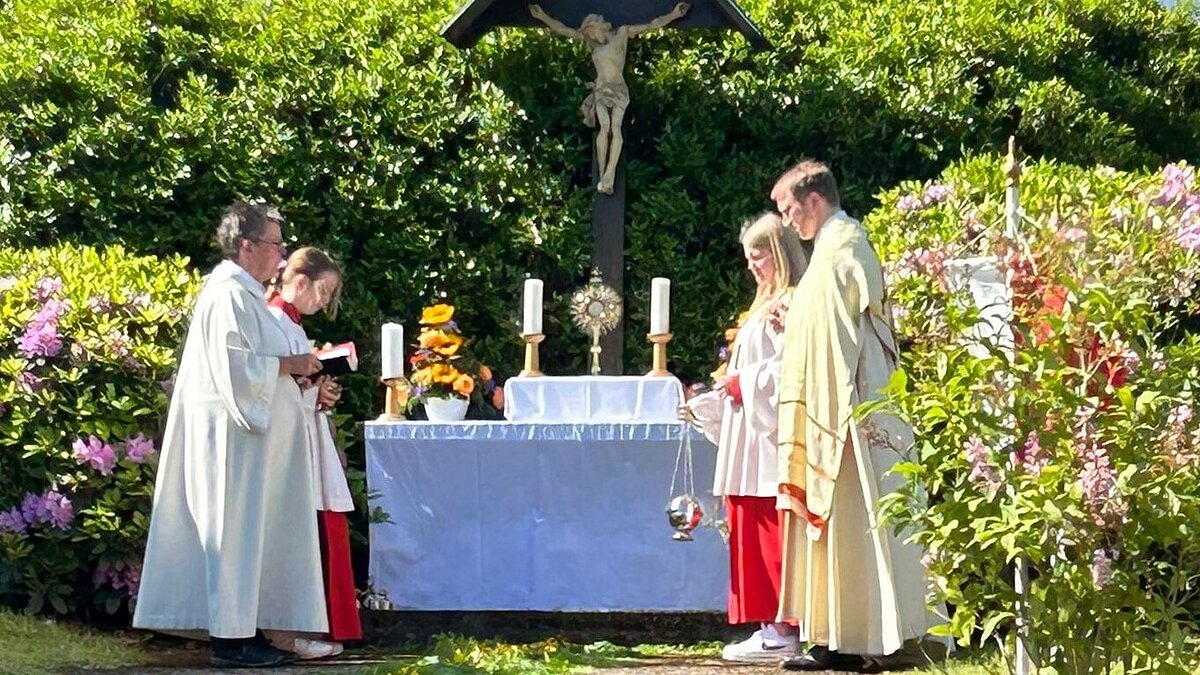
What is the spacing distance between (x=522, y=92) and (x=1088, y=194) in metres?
3.24

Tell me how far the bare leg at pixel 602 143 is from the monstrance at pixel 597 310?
0.54 meters

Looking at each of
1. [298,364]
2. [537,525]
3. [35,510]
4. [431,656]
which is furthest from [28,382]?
[537,525]

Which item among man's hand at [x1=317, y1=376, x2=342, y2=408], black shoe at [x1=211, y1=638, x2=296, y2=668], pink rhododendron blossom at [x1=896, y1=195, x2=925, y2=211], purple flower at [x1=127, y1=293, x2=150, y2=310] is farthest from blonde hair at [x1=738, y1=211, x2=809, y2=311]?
purple flower at [x1=127, y1=293, x2=150, y2=310]

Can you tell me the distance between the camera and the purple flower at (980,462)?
491 centimetres

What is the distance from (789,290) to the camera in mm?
7551

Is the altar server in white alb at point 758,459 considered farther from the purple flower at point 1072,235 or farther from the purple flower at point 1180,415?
the purple flower at point 1180,415

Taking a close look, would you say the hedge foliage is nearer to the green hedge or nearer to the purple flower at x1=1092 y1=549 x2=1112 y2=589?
the green hedge

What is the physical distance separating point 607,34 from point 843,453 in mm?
3314

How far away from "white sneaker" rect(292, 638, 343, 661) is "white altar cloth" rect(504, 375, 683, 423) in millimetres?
1299

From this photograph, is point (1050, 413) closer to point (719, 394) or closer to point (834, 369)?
point (834, 369)

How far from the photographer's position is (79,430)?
795 cm

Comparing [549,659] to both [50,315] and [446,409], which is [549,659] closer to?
[446,409]

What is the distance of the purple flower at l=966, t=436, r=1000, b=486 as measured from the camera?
16.1 feet

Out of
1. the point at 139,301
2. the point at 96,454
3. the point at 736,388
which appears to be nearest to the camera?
the point at 736,388
